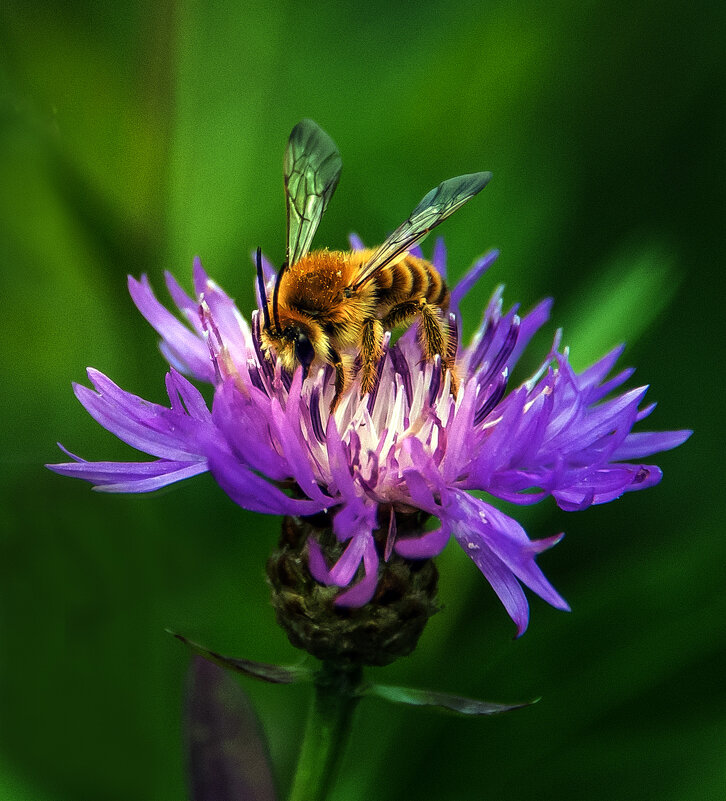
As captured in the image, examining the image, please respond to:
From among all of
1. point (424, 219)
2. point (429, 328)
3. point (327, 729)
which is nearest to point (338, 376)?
point (429, 328)

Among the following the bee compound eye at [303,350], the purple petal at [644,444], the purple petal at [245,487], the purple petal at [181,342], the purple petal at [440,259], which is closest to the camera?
the purple petal at [245,487]

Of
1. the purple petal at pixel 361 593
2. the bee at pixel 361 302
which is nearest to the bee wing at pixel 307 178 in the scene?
the bee at pixel 361 302

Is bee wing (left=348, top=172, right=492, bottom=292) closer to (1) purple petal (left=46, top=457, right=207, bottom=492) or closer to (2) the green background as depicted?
(1) purple petal (left=46, top=457, right=207, bottom=492)

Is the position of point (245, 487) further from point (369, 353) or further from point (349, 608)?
point (369, 353)

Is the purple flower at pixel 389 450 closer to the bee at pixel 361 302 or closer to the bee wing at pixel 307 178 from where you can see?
the bee at pixel 361 302

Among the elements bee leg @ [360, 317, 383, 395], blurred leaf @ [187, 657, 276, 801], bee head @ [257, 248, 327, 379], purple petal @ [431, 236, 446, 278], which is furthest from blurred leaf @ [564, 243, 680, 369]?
blurred leaf @ [187, 657, 276, 801]
